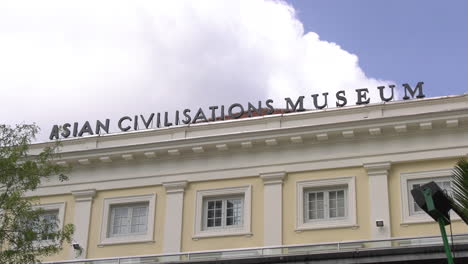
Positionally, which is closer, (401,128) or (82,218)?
(401,128)

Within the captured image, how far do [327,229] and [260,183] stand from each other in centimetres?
292

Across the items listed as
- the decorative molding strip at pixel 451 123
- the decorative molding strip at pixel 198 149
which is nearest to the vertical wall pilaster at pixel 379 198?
the decorative molding strip at pixel 451 123

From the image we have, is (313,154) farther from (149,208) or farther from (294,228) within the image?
(149,208)

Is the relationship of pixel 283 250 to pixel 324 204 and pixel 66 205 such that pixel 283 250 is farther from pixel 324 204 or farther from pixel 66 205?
pixel 66 205

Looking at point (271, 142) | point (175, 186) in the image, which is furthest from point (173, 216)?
point (271, 142)

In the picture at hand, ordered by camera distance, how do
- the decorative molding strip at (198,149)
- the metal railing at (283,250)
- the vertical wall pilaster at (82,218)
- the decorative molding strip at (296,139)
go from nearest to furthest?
the metal railing at (283,250), the decorative molding strip at (296,139), the decorative molding strip at (198,149), the vertical wall pilaster at (82,218)

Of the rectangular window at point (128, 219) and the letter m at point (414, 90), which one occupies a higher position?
the letter m at point (414, 90)

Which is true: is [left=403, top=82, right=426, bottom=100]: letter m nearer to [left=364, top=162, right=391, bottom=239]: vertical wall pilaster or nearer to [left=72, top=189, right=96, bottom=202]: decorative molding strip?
[left=364, top=162, right=391, bottom=239]: vertical wall pilaster

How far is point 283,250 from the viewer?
22.4 meters

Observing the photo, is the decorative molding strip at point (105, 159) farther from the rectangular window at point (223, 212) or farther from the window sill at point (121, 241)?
the rectangular window at point (223, 212)

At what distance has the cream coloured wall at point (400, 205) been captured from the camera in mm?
22766

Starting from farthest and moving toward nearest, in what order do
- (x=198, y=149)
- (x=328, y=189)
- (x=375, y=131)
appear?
(x=198, y=149), (x=328, y=189), (x=375, y=131)

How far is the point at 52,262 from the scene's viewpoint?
2494 cm

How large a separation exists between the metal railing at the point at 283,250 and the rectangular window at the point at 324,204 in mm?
2007
